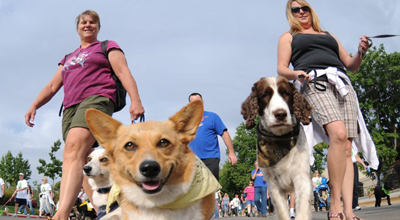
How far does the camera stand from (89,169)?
19.2 feet

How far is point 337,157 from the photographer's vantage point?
501cm

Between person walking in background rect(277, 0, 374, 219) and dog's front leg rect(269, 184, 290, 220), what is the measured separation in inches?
26.8

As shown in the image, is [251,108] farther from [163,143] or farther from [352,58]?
[163,143]

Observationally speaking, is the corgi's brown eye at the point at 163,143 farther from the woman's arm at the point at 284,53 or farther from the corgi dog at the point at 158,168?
the woman's arm at the point at 284,53

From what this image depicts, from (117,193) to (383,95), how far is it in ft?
157

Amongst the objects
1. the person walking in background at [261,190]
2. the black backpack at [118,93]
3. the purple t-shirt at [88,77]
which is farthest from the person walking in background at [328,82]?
the person walking in background at [261,190]

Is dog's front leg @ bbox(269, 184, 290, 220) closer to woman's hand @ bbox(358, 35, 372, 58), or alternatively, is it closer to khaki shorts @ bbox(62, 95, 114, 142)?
woman's hand @ bbox(358, 35, 372, 58)

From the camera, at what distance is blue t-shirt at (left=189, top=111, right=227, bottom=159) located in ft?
26.9

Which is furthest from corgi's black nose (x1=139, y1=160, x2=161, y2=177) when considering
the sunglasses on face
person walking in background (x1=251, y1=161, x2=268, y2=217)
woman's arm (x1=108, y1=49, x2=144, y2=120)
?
person walking in background (x1=251, y1=161, x2=268, y2=217)

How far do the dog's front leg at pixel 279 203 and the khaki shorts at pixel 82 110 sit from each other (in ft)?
7.12

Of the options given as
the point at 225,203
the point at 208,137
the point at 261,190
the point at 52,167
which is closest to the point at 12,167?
the point at 52,167

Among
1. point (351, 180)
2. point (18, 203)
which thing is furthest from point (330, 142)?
point (18, 203)

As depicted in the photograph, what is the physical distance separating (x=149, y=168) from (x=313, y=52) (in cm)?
317

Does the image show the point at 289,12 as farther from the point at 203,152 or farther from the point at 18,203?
the point at 18,203
